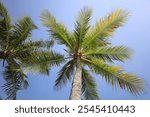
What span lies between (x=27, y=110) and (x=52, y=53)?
7150 mm

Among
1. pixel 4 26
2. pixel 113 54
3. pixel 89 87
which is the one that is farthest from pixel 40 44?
pixel 113 54

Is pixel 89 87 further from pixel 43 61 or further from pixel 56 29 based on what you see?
pixel 56 29

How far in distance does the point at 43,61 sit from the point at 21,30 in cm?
306

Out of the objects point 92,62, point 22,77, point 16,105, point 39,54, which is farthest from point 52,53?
point 16,105

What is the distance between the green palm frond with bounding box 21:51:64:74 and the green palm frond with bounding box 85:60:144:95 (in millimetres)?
1476

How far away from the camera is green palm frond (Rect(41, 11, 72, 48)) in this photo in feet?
49.7

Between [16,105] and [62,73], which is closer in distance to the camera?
[16,105]

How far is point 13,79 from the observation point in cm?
1725

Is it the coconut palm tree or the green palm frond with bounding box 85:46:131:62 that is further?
the coconut palm tree

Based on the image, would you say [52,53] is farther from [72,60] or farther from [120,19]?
[120,19]

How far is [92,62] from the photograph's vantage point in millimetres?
14922

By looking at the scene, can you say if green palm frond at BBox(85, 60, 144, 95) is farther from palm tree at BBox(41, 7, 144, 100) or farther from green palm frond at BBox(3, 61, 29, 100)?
green palm frond at BBox(3, 61, 29, 100)

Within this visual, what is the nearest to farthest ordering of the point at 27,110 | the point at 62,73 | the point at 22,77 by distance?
the point at 27,110, the point at 62,73, the point at 22,77

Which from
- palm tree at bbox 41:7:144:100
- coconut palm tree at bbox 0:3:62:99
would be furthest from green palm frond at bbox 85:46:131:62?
coconut palm tree at bbox 0:3:62:99
